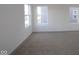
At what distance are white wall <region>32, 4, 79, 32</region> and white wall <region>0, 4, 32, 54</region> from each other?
3.3 inches

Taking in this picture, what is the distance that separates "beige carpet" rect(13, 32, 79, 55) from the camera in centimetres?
88

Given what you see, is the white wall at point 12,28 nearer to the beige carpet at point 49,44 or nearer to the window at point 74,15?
the beige carpet at point 49,44

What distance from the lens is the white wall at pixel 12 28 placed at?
869mm

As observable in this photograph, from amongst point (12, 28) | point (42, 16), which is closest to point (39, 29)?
point (42, 16)

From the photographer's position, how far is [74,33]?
0.87 m

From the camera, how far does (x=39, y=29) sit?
0.87 meters

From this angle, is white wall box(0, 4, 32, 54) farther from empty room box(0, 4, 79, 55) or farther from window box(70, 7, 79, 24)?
window box(70, 7, 79, 24)

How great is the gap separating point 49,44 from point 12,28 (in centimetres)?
29

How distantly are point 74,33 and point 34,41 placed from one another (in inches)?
11.4

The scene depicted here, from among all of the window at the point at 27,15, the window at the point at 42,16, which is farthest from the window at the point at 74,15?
the window at the point at 27,15

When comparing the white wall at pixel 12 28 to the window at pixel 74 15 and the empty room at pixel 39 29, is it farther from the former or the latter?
the window at pixel 74 15

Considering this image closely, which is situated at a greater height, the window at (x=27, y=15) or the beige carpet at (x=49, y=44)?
the window at (x=27, y=15)

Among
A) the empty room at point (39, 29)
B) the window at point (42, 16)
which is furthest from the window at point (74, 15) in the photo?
the window at point (42, 16)
